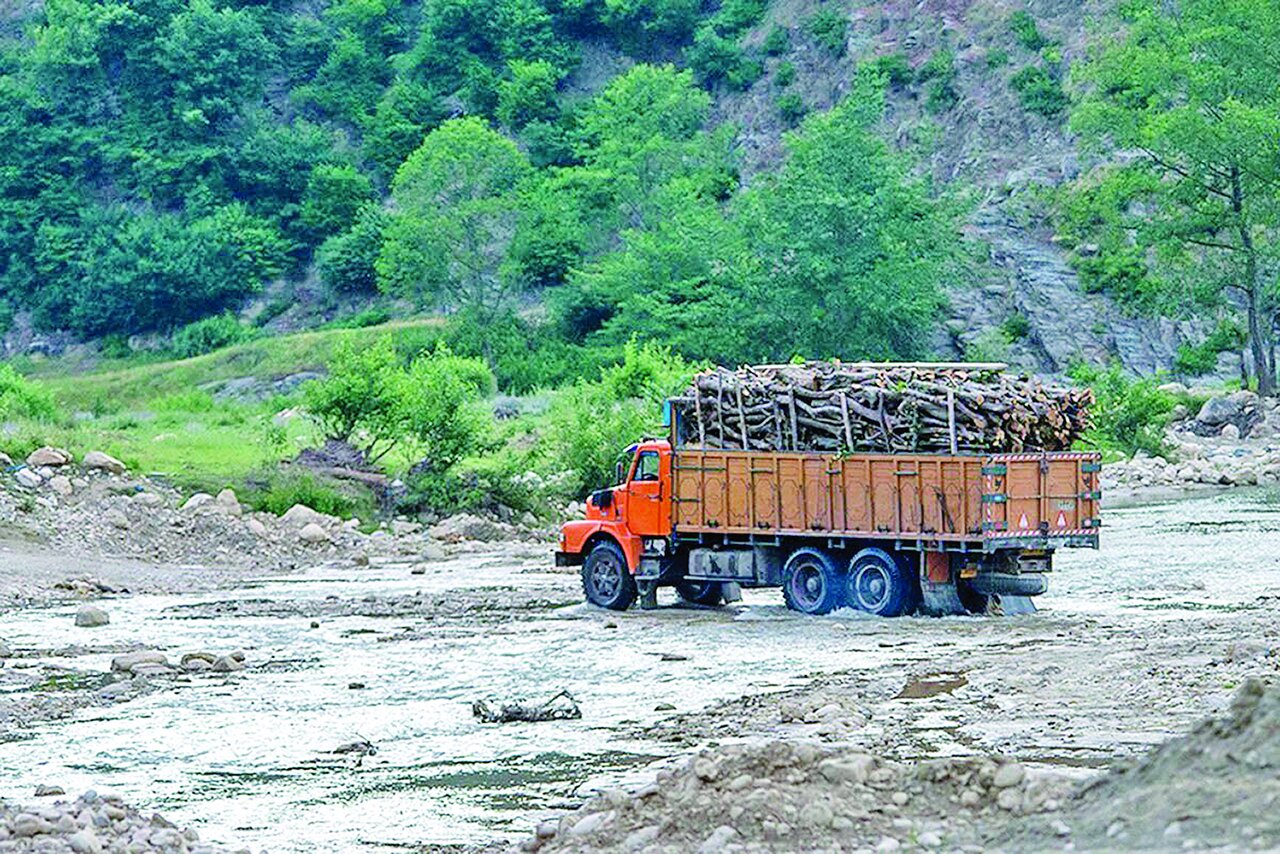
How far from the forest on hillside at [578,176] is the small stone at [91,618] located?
44335 mm

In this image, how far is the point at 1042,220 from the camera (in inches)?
3182

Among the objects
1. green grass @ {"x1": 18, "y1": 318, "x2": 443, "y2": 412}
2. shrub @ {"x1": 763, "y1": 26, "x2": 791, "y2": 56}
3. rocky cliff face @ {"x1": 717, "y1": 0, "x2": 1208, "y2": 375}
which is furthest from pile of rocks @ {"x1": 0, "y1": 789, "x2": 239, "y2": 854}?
shrub @ {"x1": 763, "y1": 26, "x2": 791, "y2": 56}

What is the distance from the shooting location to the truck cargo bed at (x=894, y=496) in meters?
24.9

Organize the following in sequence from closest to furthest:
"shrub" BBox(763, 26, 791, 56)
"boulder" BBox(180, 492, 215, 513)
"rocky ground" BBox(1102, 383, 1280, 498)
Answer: "boulder" BBox(180, 492, 215, 513)
"rocky ground" BBox(1102, 383, 1280, 498)
"shrub" BBox(763, 26, 791, 56)

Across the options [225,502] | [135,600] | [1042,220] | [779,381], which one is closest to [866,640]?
[779,381]

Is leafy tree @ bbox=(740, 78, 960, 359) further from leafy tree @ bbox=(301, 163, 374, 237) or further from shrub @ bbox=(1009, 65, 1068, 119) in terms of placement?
leafy tree @ bbox=(301, 163, 374, 237)

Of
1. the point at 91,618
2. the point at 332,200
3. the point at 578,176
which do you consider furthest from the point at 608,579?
the point at 332,200

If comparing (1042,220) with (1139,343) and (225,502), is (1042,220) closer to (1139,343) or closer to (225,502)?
(1139,343)

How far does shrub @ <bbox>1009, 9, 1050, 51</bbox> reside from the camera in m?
89.6

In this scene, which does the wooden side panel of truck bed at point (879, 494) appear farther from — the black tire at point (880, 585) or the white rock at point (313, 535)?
the white rock at point (313, 535)

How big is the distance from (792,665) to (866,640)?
211 cm

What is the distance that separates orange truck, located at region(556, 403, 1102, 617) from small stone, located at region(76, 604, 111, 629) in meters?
6.70

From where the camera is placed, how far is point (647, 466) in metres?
27.6

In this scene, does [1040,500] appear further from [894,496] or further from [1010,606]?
[894,496]
